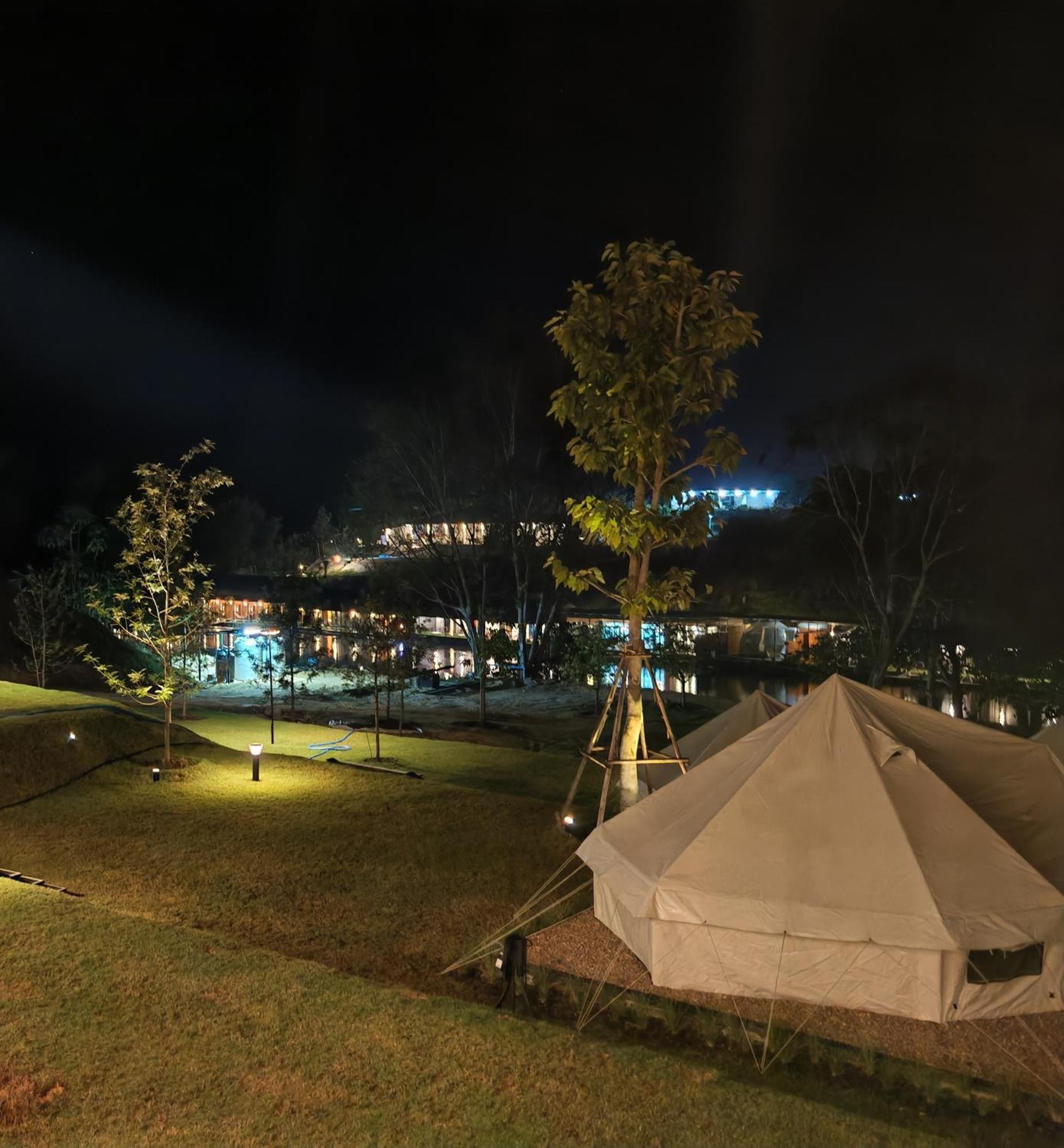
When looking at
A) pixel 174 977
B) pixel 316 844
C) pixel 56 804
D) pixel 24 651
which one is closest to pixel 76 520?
pixel 24 651

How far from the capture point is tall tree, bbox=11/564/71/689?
84.1 feet

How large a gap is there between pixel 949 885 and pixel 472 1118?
3.75 m

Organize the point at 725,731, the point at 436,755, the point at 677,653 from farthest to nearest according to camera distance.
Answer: the point at 677,653 → the point at 436,755 → the point at 725,731

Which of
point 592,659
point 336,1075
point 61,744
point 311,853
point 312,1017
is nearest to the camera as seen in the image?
point 336,1075

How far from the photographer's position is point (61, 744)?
13.8 meters

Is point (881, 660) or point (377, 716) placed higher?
point (881, 660)

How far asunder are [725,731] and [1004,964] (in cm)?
525

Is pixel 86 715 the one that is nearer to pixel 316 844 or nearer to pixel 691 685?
pixel 316 844

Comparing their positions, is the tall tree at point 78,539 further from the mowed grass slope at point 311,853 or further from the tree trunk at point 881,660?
the tree trunk at point 881,660

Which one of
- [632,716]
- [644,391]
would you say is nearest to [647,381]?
[644,391]

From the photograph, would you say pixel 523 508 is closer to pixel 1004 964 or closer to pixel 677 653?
pixel 677 653

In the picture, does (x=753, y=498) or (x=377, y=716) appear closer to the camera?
(x=377, y=716)

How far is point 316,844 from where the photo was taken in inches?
→ 409

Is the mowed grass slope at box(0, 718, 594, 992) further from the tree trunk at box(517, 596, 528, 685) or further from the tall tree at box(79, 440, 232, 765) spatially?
the tree trunk at box(517, 596, 528, 685)
